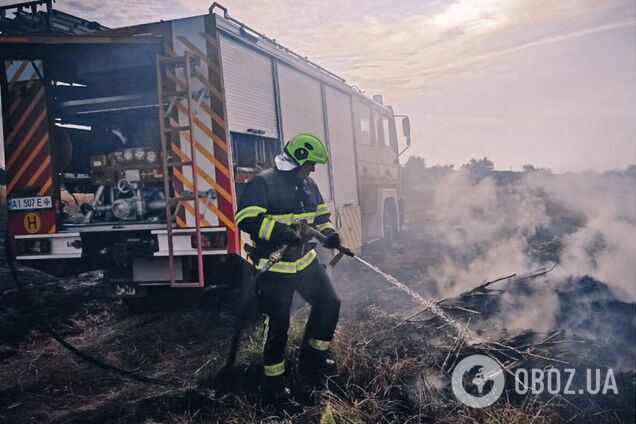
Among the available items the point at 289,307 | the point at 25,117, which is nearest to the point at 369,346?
the point at 289,307

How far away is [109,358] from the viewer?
4.70 meters

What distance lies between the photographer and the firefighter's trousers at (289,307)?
11.8 ft

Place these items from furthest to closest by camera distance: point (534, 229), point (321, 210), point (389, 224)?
point (534, 229), point (389, 224), point (321, 210)

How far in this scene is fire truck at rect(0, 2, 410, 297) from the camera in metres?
4.54

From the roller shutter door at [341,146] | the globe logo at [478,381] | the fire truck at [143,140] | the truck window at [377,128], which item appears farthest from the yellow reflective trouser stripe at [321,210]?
the truck window at [377,128]

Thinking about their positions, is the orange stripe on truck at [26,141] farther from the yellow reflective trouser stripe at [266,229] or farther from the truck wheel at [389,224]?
the truck wheel at [389,224]

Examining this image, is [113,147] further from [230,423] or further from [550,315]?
[550,315]

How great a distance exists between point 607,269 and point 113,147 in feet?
21.0

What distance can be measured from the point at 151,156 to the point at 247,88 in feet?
4.05

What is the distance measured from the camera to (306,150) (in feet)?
12.3

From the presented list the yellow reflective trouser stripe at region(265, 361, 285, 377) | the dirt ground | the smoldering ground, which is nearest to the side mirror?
the smoldering ground

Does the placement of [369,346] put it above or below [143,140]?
below

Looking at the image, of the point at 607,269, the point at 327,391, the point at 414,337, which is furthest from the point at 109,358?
the point at 607,269

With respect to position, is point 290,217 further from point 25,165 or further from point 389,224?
point 389,224
